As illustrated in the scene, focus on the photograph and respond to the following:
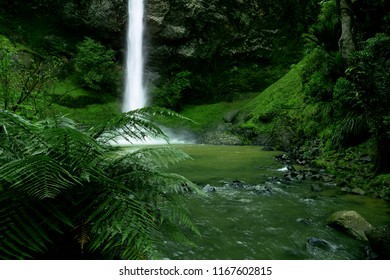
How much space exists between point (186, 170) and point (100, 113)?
1542 cm

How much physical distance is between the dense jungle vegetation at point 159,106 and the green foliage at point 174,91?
109 mm

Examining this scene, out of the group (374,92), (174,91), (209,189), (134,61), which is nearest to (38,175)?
(209,189)

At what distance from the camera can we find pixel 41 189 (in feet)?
3.47

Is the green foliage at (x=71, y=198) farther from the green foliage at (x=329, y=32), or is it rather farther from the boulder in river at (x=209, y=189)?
the green foliage at (x=329, y=32)

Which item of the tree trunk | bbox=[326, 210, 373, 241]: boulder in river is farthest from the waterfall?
bbox=[326, 210, 373, 241]: boulder in river

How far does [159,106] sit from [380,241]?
2.08 m

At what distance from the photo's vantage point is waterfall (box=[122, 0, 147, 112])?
2080 centimetres

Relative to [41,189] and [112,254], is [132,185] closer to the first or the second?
[112,254]

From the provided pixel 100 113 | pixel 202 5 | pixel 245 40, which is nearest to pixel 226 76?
pixel 245 40

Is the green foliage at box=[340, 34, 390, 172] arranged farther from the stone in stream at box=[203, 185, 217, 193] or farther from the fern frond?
the fern frond

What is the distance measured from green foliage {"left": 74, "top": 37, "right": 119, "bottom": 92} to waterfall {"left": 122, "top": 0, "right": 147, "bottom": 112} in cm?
121

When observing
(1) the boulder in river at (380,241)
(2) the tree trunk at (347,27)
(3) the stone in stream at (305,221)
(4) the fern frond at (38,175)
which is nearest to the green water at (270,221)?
(3) the stone in stream at (305,221)

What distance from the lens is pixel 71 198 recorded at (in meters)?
1.23

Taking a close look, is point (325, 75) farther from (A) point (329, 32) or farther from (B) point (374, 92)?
(B) point (374, 92)
